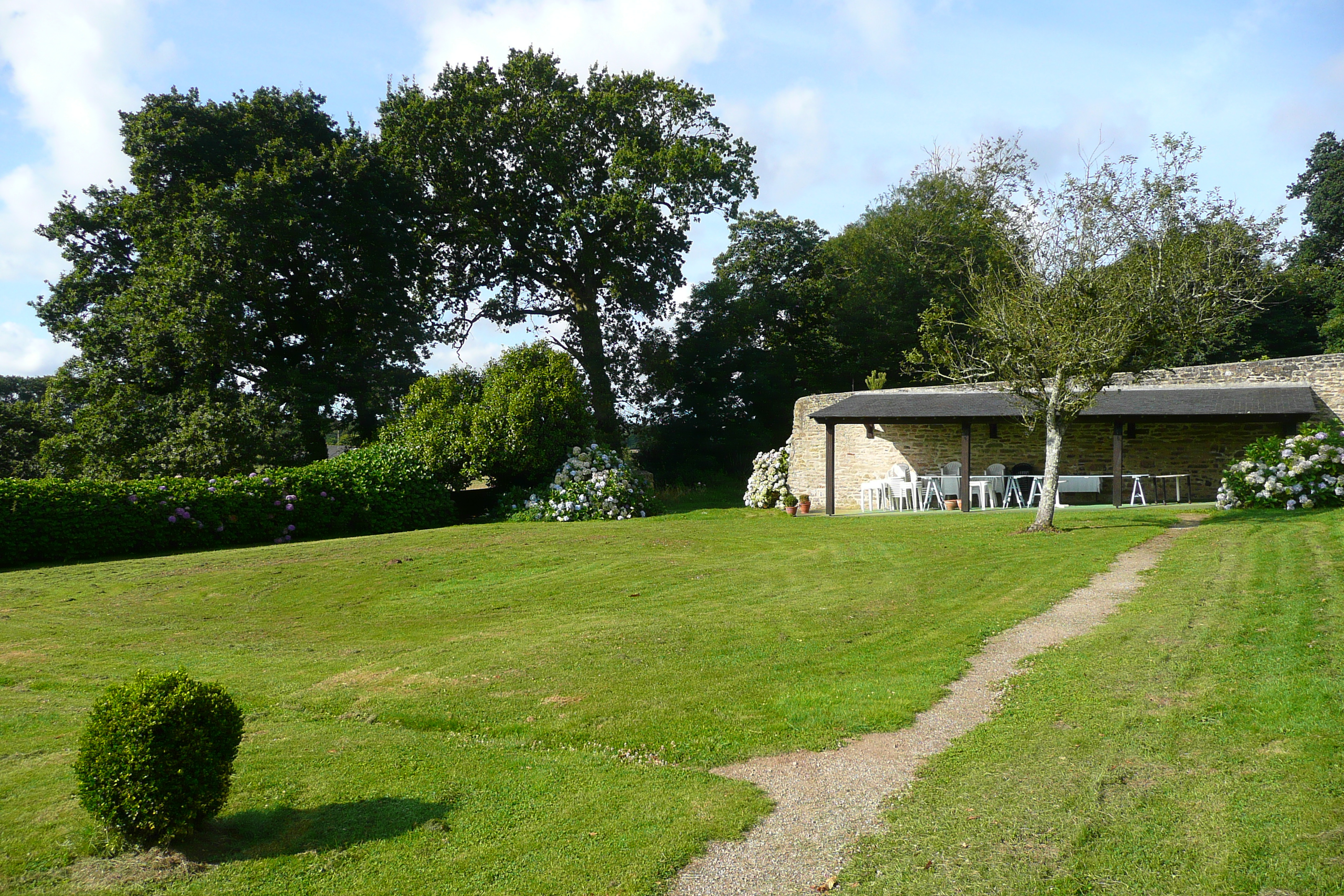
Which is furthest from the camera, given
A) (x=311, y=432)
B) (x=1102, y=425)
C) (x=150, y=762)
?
(x=311, y=432)

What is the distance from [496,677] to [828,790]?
324 cm

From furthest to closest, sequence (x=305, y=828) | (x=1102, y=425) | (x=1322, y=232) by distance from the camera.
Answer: (x=1322, y=232)
(x=1102, y=425)
(x=305, y=828)

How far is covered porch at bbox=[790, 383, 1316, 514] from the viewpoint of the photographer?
18219mm

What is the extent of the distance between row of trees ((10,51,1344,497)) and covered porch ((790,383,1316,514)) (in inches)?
79.7

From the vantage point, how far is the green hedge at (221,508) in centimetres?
1388

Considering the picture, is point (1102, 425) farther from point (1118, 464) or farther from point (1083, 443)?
point (1118, 464)

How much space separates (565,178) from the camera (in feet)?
93.5

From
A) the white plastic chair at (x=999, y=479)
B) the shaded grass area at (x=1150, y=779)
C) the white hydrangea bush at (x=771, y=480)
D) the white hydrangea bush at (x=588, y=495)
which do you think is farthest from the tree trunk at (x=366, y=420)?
the shaded grass area at (x=1150, y=779)

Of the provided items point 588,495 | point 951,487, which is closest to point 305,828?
point 588,495

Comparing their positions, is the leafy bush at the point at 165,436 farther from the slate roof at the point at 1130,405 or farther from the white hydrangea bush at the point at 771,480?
the slate roof at the point at 1130,405

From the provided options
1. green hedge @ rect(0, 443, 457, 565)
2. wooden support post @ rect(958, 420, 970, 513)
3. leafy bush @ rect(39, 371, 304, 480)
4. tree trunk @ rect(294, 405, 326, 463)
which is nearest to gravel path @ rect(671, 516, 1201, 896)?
wooden support post @ rect(958, 420, 970, 513)

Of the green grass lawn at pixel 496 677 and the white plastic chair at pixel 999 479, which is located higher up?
the white plastic chair at pixel 999 479

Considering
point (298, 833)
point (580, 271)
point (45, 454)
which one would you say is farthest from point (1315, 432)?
point (45, 454)

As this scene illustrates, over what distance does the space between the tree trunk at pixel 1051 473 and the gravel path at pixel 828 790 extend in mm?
7701
